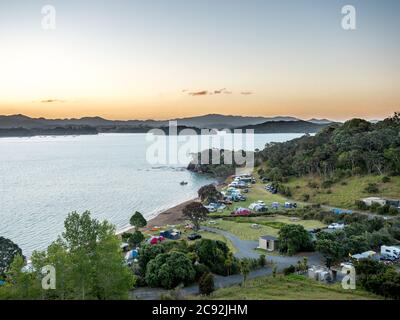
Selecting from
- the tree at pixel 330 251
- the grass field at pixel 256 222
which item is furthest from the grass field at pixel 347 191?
the tree at pixel 330 251

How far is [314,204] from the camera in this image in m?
22.7

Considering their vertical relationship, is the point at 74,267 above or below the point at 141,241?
above

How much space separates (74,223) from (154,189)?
27.2 metres

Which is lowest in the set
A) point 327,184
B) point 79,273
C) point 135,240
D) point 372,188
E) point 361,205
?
point 135,240

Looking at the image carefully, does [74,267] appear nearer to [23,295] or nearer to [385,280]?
[23,295]

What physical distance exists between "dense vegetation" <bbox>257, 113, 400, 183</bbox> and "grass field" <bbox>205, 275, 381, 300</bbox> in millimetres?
17889

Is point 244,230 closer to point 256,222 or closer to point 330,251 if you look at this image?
point 256,222

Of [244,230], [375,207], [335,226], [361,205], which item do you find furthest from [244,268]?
[361,205]

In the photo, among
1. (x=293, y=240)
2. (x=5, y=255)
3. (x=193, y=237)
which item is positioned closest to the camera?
(x=5, y=255)

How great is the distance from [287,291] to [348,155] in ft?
68.7

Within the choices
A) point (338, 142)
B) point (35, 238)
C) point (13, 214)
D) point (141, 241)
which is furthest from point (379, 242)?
point (13, 214)

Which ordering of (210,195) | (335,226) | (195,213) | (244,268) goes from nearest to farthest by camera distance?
(244,268) → (335,226) → (195,213) → (210,195)

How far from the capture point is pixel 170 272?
1022 cm

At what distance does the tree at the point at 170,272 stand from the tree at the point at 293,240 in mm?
4216
